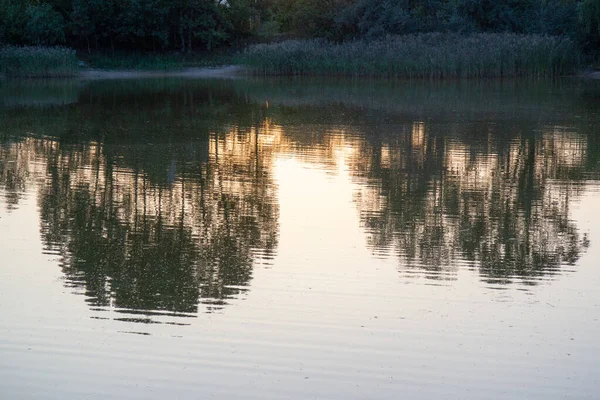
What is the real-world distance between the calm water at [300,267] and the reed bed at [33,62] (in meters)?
24.7

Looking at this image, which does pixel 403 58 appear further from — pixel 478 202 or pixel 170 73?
pixel 478 202

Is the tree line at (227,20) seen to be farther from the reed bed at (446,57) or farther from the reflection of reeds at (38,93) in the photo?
the reflection of reeds at (38,93)

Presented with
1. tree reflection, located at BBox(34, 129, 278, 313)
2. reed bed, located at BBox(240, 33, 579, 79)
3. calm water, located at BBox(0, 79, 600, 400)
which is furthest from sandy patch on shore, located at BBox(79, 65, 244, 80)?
tree reflection, located at BBox(34, 129, 278, 313)

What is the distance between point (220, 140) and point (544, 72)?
24533mm

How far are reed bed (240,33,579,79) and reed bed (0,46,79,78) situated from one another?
1009cm

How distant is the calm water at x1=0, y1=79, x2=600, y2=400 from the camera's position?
18.9 feet

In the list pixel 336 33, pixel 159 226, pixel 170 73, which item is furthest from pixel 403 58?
pixel 159 226

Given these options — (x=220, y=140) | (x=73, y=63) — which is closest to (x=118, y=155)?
(x=220, y=140)

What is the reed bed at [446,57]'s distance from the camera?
3759 centimetres

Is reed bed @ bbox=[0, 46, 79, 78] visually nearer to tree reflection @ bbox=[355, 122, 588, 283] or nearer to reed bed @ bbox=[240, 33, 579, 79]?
reed bed @ bbox=[240, 33, 579, 79]

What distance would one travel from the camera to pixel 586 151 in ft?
50.9

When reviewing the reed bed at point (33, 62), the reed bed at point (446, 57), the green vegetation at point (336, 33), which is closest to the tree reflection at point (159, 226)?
the reed bed at point (446, 57)

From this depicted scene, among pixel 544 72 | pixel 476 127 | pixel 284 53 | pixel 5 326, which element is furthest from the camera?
pixel 284 53

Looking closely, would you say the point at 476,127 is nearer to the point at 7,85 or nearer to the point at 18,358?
the point at 18,358
